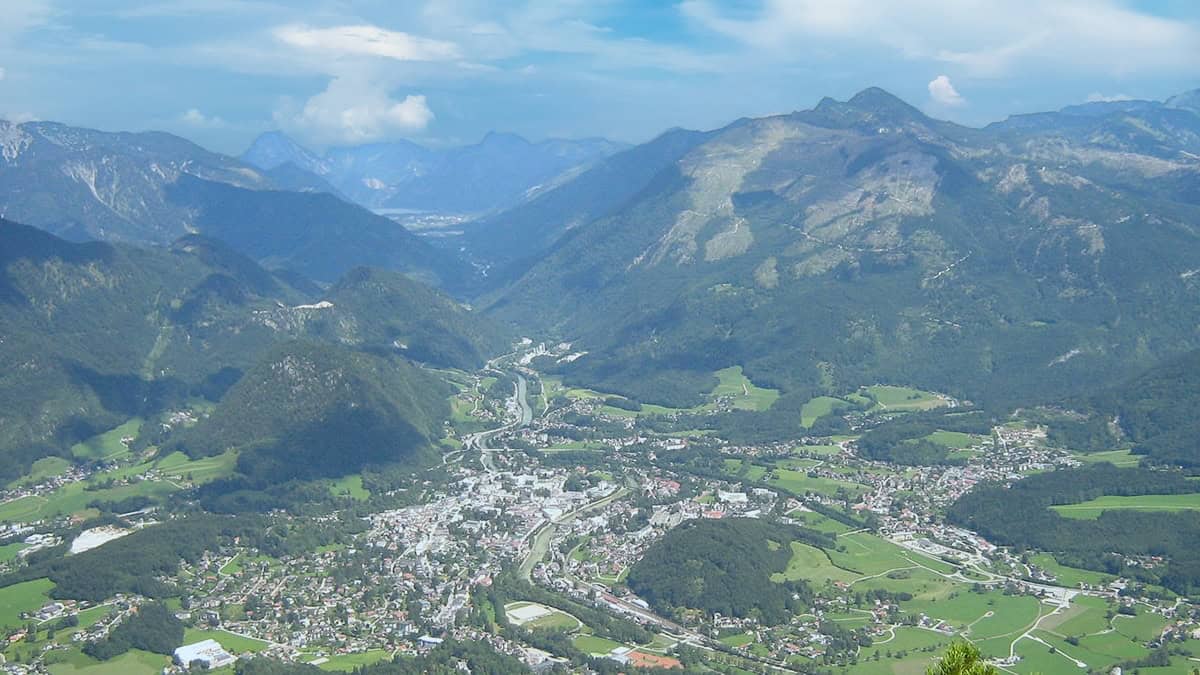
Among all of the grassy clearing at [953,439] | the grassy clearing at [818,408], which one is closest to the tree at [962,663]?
the grassy clearing at [953,439]

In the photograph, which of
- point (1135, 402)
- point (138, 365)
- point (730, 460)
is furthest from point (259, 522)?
point (1135, 402)

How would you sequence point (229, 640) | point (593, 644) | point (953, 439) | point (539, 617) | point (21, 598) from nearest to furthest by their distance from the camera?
point (593, 644), point (229, 640), point (539, 617), point (21, 598), point (953, 439)

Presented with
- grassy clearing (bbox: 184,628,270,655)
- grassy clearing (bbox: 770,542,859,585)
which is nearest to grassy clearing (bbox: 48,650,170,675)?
grassy clearing (bbox: 184,628,270,655)

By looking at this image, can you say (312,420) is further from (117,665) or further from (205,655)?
(117,665)

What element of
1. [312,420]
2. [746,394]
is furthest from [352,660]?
[746,394]

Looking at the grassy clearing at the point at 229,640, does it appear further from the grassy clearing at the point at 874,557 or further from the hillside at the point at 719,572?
the grassy clearing at the point at 874,557

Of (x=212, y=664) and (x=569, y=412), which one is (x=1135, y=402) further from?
(x=212, y=664)
